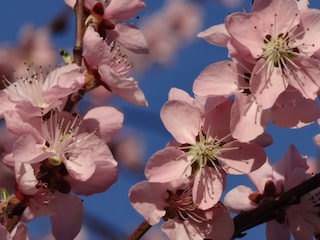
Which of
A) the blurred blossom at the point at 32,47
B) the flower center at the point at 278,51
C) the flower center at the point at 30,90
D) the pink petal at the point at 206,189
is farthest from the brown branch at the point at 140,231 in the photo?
the blurred blossom at the point at 32,47

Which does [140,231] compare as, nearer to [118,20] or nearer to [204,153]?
[204,153]

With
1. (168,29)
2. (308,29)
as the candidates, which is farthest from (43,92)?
(168,29)

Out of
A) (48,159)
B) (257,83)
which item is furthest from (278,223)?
(48,159)

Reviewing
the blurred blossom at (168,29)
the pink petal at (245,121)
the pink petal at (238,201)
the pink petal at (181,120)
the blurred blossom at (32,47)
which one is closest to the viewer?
the pink petal at (245,121)

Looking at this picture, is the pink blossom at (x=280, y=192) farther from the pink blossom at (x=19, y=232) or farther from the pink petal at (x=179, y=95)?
the pink blossom at (x=19, y=232)

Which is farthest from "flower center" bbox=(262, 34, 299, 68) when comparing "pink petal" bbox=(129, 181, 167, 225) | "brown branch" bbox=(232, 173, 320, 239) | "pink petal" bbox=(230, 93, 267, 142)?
"pink petal" bbox=(129, 181, 167, 225)

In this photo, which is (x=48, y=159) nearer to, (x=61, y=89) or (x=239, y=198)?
(x=61, y=89)
